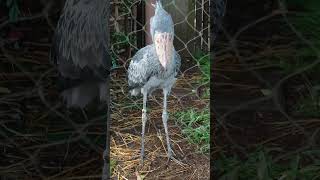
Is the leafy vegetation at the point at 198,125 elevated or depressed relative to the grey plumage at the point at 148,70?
depressed

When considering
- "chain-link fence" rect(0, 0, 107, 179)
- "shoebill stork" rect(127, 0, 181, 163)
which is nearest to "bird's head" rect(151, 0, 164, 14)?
"shoebill stork" rect(127, 0, 181, 163)

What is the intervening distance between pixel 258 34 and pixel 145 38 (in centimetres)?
25

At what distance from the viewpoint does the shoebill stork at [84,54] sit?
4.19 ft

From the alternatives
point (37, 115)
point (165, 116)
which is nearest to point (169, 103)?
point (165, 116)

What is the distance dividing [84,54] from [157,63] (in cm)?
17

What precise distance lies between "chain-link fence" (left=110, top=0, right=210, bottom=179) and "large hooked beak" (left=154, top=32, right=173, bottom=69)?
2 cm

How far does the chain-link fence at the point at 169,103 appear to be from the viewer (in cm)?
127

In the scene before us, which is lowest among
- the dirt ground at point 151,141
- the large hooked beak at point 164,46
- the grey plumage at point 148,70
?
the dirt ground at point 151,141

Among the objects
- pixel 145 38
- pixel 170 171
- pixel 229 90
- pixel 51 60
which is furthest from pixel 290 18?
pixel 51 60

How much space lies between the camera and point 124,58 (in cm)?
130

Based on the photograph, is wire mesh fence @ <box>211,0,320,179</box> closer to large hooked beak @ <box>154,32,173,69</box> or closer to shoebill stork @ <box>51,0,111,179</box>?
large hooked beak @ <box>154,32,173,69</box>

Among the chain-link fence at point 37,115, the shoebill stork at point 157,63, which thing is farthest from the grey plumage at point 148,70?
the chain-link fence at point 37,115

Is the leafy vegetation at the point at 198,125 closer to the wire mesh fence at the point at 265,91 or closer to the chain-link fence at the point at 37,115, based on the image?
the wire mesh fence at the point at 265,91

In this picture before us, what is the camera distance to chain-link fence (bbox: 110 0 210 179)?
1266 millimetres
